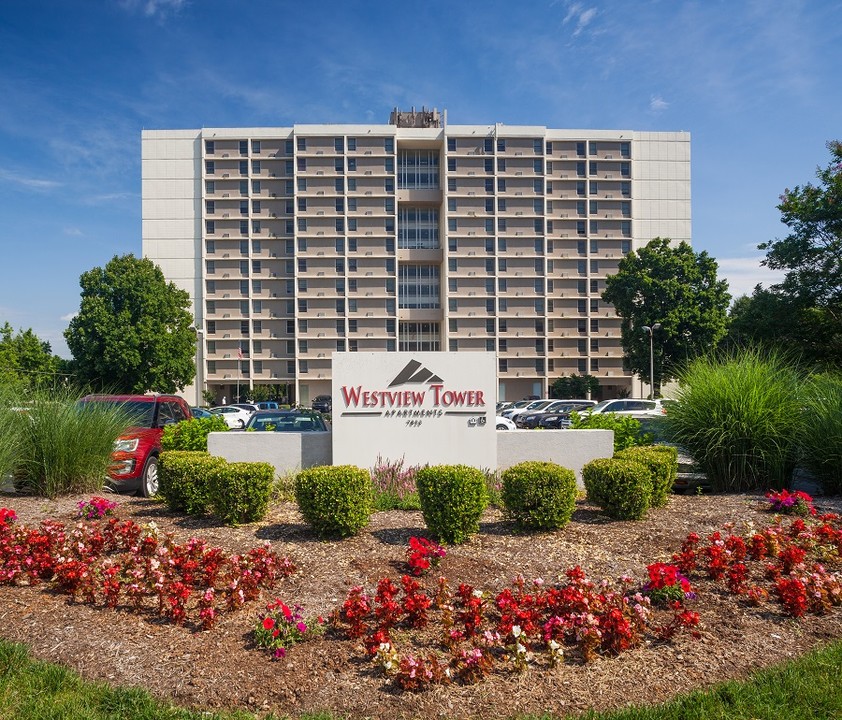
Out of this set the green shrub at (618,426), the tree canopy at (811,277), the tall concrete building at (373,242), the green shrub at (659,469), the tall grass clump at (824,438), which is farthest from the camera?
the tall concrete building at (373,242)

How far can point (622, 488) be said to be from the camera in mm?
6910

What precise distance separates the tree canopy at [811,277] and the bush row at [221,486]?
25764mm

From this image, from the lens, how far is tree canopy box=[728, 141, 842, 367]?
26.4m

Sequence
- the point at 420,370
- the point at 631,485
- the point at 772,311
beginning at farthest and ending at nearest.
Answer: the point at 772,311
the point at 420,370
the point at 631,485

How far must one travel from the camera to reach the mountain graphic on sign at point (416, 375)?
32.7 ft

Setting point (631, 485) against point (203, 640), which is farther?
point (631, 485)

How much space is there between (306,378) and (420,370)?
52828mm

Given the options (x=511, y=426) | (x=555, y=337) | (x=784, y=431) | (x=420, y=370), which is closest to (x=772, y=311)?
(x=511, y=426)

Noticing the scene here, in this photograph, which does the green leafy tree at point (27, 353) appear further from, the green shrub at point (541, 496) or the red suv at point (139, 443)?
the green shrub at point (541, 496)

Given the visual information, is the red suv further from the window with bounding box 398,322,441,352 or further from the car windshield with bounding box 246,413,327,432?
the window with bounding box 398,322,441,352

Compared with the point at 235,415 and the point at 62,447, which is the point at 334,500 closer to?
the point at 62,447

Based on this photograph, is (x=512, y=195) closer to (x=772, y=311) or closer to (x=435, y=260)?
(x=435, y=260)

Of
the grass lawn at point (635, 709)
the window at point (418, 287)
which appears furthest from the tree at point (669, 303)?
the grass lawn at point (635, 709)

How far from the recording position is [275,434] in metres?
10.1
